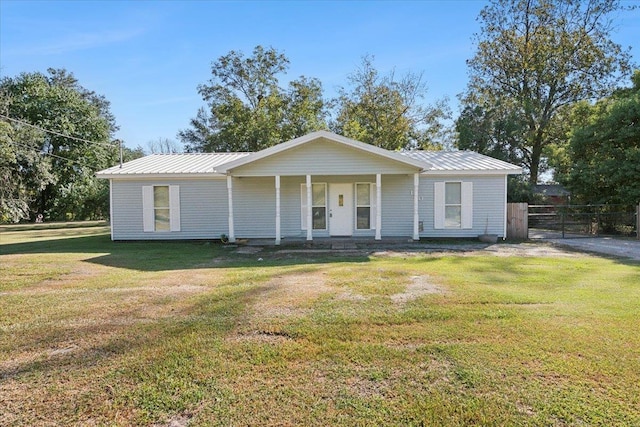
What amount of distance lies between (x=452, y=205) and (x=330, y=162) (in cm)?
474

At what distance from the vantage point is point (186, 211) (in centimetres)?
1361

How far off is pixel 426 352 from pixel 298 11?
45.0ft

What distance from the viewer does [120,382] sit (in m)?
3.02

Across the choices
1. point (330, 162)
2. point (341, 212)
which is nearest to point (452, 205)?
point (341, 212)

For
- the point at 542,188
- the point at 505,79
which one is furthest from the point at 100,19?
the point at 542,188

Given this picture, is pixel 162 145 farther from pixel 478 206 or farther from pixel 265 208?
pixel 478 206

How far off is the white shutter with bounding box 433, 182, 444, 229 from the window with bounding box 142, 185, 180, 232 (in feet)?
30.1

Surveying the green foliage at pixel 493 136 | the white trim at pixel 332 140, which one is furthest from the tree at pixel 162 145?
the white trim at pixel 332 140

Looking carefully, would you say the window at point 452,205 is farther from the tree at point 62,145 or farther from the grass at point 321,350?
the tree at point 62,145

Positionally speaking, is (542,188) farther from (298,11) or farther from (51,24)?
(51,24)

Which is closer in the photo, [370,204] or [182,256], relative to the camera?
[182,256]

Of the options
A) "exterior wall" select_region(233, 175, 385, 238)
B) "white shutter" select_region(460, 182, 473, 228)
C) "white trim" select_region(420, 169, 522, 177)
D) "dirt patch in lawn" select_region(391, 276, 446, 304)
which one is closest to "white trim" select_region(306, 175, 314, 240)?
"exterior wall" select_region(233, 175, 385, 238)

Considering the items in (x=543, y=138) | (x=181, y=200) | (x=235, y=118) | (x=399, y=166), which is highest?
(x=235, y=118)

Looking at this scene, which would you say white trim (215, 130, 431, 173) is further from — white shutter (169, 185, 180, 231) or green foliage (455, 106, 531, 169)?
green foliage (455, 106, 531, 169)
